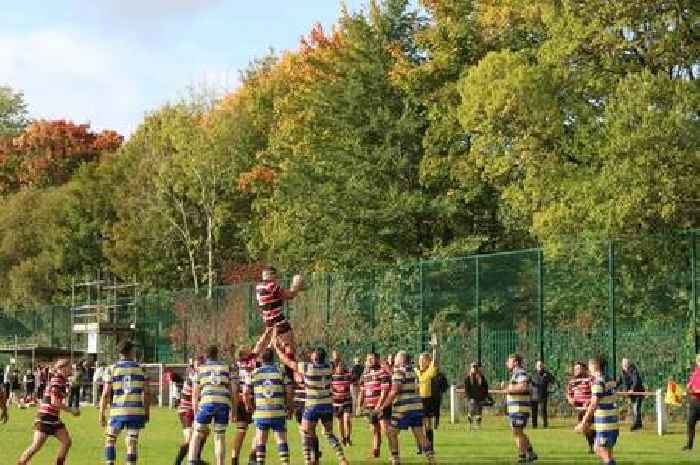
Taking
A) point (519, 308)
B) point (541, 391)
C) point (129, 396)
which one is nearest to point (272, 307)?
point (129, 396)

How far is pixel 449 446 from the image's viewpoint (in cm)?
2986

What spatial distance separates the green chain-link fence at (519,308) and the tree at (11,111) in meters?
58.2

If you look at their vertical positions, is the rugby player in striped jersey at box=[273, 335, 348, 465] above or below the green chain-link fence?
below

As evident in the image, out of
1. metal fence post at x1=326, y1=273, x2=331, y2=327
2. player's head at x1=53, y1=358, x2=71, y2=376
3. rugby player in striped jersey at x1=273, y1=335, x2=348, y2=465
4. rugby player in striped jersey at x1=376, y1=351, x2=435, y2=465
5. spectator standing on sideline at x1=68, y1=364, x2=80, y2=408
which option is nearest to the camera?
rugby player in striped jersey at x1=273, y1=335, x2=348, y2=465

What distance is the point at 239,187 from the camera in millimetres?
73125

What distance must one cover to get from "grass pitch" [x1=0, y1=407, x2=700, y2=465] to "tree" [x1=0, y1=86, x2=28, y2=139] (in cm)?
7318

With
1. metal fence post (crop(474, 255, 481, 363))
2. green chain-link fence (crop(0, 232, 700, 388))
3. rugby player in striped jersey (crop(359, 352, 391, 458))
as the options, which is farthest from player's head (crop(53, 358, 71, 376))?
metal fence post (crop(474, 255, 481, 363))

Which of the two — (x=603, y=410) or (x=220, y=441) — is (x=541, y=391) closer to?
(x=603, y=410)

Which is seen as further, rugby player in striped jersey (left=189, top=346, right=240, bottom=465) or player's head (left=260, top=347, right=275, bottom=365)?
player's head (left=260, top=347, right=275, bottom=365)

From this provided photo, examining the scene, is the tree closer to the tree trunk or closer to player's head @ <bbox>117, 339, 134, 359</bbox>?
the tree trunk

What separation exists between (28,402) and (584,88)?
88.6 ft

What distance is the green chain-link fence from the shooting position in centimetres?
3791

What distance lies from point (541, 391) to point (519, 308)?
458cm

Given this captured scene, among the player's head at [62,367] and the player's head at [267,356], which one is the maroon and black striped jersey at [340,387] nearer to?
the player's head at [62,367]
